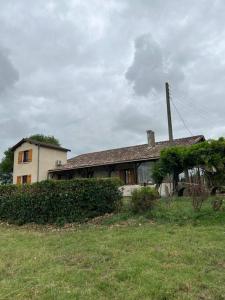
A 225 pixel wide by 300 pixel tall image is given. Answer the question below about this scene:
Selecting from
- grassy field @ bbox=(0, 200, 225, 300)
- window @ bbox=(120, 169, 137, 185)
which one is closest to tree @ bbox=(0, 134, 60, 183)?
window @ bbox=(120, 169, 137, 185)

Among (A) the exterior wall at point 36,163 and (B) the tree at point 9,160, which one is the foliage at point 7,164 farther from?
(A) the exterior wall at point 36,163

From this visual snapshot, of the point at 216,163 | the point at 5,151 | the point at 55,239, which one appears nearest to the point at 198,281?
the point at 55,239

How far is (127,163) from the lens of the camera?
22.5 metres

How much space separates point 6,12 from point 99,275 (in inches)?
374

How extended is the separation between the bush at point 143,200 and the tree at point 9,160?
34.5 metres

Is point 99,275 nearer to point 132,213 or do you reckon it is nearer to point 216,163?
point 132,213

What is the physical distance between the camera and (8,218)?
1217 cm

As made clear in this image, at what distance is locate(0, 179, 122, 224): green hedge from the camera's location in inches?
→ 411

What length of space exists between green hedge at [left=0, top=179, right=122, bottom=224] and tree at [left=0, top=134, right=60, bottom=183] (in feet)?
106

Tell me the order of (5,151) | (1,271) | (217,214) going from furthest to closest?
(5,151) < (217,214) < (1,271)

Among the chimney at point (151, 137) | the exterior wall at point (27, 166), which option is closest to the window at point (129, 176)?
the chimney at point (151, 137)

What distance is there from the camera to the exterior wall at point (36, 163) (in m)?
25.9

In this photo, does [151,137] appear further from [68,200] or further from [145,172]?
[68,200]

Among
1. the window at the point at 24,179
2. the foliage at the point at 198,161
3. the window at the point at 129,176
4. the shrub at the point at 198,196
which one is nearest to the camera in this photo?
the shrub at the point at 198,196
